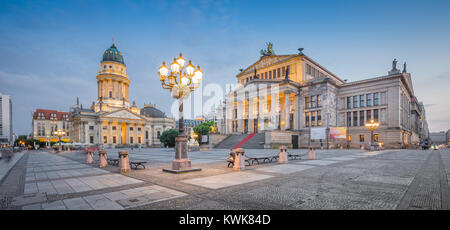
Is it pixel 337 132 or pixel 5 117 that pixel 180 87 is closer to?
pixel 337 132

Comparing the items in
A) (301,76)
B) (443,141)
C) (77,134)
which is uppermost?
(301,76)

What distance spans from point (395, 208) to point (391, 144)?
41.7 meters

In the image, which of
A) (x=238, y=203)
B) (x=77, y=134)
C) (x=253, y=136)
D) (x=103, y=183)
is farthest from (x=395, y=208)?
(x=77, y=134)

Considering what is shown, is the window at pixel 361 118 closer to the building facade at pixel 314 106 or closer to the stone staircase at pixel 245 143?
the building facade at pixel 314 106

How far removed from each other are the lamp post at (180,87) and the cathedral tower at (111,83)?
7935 centimetres

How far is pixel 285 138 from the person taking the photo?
40312 millimetres

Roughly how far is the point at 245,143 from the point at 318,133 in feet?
48.0

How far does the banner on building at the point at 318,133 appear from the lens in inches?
1595

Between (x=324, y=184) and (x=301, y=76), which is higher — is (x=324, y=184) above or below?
below

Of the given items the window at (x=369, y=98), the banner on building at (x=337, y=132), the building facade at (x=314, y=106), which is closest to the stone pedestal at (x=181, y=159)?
the building facade at (x=314, y=106)

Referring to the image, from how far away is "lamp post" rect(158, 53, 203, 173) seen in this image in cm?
1162

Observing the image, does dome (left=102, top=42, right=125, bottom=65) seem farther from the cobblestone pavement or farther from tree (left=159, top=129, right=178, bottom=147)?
the cobblestone pavement
